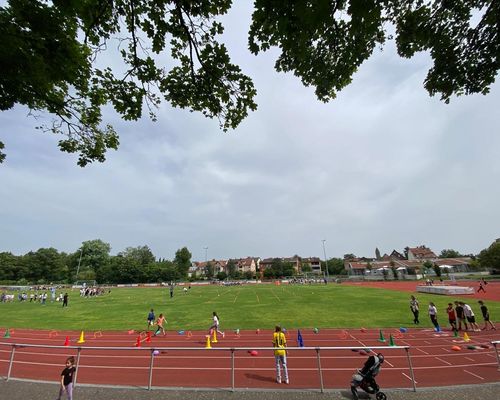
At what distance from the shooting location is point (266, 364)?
12727mm

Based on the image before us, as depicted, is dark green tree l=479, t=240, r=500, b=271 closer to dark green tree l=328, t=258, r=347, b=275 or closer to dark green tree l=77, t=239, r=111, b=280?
dark green tree l=328, t=258, r=347, b=275

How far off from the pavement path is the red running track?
129 cm

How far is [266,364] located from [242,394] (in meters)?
4.81

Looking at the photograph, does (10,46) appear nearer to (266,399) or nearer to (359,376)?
(266,399)

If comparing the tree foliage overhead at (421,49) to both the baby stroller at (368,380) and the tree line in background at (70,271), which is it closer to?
the baby stroller at (368,380)

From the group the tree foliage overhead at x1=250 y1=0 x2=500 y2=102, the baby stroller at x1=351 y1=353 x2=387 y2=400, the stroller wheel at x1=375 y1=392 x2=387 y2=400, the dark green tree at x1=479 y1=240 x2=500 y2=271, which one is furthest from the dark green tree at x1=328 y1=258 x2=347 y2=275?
the tree foliage overhead at x1=250 y1=0 x2=500 y2=102

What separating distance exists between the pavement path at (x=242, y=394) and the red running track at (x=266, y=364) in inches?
50.8

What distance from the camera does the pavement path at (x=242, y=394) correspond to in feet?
26.4

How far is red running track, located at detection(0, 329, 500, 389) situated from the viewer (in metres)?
10.7

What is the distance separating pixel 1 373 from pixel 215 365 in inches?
382

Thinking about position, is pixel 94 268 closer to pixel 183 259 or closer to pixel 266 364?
pixel 183 259

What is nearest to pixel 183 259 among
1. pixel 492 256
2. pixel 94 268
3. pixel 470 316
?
pixel 94 268

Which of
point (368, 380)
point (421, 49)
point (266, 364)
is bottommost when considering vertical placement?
point (266, 364)

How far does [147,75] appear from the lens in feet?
21.6
